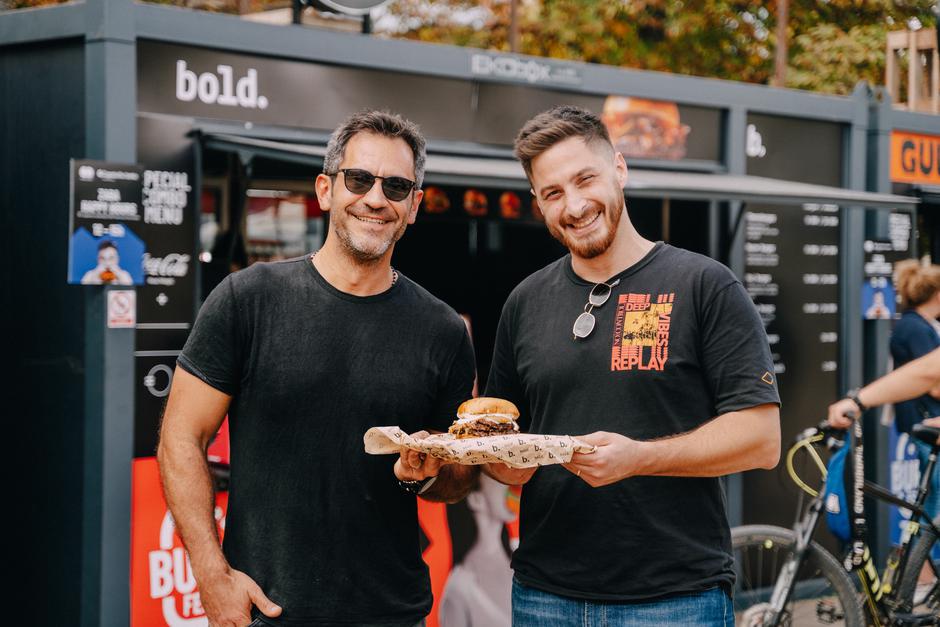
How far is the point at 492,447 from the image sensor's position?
2.57 m

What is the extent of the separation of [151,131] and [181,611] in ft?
6.78

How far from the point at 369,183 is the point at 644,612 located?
122 centimetres

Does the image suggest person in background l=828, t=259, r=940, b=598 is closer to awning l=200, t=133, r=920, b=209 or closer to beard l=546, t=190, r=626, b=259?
awning l=200, t=133, r=920, b=209

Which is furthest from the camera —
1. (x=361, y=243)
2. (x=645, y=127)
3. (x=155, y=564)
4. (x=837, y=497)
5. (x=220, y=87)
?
(x=645, y=127)

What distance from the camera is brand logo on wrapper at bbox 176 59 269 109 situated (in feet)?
17.1

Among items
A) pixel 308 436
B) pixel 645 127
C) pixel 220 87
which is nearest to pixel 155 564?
pixel 220 87

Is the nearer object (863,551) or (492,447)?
(492,447)

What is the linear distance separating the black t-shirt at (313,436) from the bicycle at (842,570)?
3229 millimetres

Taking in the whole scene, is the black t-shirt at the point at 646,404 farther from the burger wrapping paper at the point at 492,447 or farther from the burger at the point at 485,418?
the burger wrapping paper at the point at 492,447

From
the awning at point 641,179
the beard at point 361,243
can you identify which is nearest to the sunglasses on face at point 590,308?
the beard at point 361,243

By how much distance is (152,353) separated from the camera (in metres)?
5.07

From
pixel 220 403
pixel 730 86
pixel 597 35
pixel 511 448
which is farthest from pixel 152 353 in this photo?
pixel 597 35

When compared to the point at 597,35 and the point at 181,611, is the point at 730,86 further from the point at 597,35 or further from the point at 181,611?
the point at 597,35

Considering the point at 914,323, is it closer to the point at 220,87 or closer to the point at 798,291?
the point at 798,291
